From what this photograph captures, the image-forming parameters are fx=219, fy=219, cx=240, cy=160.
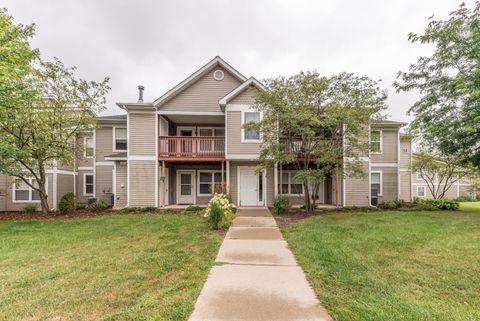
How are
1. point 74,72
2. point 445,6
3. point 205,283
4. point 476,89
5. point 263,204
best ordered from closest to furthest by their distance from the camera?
point 205,283, point 476,89, point 74,72, point 445,6, point 263,204

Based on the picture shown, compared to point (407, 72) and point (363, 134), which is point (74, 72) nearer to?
point (363, 134)

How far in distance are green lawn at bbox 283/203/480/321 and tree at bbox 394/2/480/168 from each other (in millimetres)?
5271

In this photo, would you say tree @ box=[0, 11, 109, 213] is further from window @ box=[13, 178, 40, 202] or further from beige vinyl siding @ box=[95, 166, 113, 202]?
beige vinyl siding @ box=[95, 166, 113, 202]

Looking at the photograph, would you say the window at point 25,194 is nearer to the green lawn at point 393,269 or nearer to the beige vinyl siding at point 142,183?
the beige vinyl siding at point 142,183

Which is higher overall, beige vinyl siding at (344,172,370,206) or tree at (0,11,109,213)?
tree at (0,11,109,213)

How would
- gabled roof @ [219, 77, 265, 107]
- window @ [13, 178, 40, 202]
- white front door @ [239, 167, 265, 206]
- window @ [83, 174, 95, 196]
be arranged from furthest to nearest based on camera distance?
window @ [83, 174, 95, 196] < window @ [13, 178, 40, 202] < white front door @ [239, 167, 265, 206] < gabled roof @ [219, 77, 265, 107]

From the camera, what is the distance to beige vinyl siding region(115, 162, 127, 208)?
1346 cm

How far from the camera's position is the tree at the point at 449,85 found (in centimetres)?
1013

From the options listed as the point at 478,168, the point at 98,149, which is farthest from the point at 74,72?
the point at 478,168

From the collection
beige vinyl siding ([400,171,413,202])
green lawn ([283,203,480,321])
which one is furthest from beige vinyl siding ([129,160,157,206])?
beige vinyl siding ([400,171,413,202])

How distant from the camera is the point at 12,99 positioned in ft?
26.6

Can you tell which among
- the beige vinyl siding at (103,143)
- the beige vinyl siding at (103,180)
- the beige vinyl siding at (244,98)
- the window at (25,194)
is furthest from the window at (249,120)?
the window at (25,194)

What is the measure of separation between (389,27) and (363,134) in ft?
31.8

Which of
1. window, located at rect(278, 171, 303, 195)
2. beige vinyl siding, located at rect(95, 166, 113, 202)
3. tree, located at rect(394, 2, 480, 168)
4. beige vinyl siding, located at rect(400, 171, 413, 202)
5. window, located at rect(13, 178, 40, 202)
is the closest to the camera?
tree, located at rect(394, 2, 480, 168)
